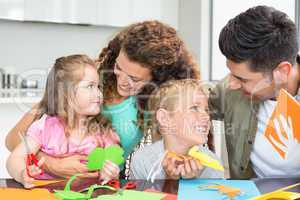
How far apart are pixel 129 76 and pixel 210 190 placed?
622 millimetres

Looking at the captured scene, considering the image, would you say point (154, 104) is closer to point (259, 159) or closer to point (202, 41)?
point (259, 159)

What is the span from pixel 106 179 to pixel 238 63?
0.54m

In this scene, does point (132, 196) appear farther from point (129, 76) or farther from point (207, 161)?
point (129, 76)

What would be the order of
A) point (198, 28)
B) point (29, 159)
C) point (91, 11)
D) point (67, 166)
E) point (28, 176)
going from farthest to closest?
point (198, 28) < point (91, 11) < point (67, 166) < point (29, 159) < point (28, 176)

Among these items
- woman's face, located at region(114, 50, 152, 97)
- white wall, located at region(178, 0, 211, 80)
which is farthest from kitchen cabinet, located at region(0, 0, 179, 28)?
woman's face, located at region(114, 50, 152, 97)

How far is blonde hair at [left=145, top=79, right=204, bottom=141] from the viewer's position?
1380mm

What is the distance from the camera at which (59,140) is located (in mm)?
1371

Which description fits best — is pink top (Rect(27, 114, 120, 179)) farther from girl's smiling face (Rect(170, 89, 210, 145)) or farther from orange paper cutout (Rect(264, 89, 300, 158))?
orange paper cutout (Rect(264, 89, 300, 158))

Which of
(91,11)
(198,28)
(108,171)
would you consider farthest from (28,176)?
(198,28)

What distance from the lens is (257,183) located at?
3.36 feet

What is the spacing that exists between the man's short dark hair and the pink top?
0.51 m

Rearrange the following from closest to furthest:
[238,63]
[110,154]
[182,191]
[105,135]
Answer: [182,191] → [110,154] → [238,63] → [105,135]

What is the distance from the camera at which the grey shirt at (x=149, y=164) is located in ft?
4.04

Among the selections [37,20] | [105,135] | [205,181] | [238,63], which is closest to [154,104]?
[105,135]
